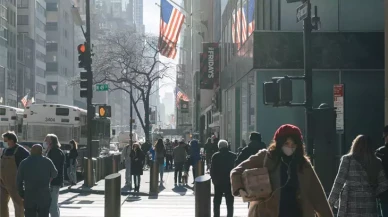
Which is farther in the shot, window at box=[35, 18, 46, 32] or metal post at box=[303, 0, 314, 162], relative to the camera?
window at box=[35, 18, 46, 32]

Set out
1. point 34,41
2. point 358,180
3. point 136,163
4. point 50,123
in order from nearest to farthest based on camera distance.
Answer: point 358,180 → point 136,163 → point 50,123 → point 34,41

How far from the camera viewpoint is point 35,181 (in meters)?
11.0

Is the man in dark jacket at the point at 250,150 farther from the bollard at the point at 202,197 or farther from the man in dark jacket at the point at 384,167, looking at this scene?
the man in dark jacket at the point at 384,167

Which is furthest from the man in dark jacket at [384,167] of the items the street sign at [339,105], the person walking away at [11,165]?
the street sign at [339,105]

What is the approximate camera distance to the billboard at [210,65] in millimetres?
46688

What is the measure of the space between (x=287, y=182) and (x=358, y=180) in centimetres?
281

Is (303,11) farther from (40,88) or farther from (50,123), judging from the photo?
(40,88)

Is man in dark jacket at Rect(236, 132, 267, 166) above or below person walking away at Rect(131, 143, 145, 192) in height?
above

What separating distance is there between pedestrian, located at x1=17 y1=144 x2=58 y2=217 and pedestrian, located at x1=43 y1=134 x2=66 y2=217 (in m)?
1.08

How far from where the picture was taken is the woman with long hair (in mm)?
9164

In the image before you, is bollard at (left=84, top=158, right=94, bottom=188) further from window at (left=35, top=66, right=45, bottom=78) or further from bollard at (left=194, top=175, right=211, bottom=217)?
window at (left=35, top=66, right=45, bottom=78)

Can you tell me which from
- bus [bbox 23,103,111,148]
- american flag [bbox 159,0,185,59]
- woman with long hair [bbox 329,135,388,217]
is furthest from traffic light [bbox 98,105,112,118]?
american flag [bbox 159,0,185,59]

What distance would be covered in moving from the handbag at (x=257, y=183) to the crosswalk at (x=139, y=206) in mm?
9780

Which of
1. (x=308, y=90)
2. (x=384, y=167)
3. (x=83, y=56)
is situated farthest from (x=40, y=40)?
(x=384, y=167)
